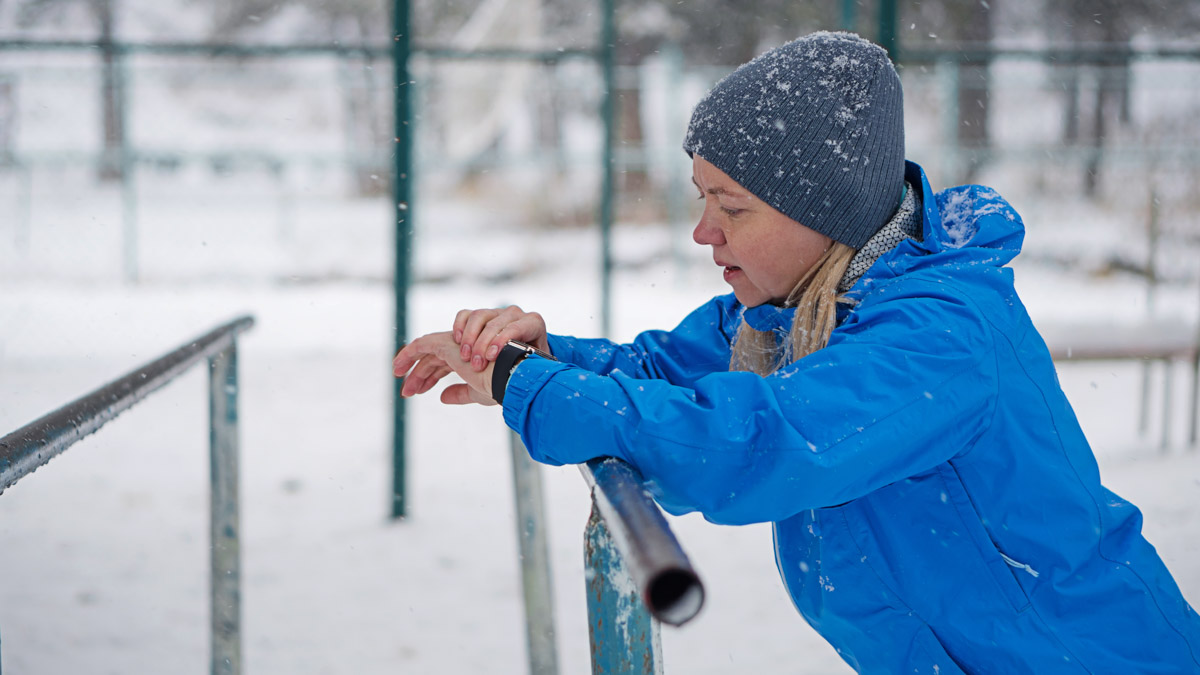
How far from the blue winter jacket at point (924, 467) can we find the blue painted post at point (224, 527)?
47.6 inches

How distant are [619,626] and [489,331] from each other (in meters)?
0.41

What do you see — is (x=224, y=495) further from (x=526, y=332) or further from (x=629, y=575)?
(x=629, y=575)

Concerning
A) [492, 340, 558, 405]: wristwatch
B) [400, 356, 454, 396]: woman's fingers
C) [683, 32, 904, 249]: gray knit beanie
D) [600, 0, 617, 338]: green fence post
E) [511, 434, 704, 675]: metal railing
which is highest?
[600, 0, 617, 338]: green fence post

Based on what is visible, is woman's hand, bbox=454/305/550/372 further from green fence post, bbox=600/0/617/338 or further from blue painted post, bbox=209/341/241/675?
green fence post, bbox=600/0/617/338

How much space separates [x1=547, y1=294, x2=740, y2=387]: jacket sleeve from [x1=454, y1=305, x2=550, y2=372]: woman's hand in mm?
168

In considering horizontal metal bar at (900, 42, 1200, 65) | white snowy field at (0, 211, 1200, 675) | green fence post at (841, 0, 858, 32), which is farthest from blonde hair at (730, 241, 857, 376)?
horizontal metal bar at (900, 42, 1200, 65)

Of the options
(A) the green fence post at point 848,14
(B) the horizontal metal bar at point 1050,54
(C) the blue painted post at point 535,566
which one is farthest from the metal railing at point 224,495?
(B) the horizontal metal bar at point 1050,54

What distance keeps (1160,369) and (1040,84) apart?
3188mm

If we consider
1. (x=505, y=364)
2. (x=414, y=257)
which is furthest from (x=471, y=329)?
(x=414, y=257)

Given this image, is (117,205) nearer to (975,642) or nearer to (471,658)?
(471,658)

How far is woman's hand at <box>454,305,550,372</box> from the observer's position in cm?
106

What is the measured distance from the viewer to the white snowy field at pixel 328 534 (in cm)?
245

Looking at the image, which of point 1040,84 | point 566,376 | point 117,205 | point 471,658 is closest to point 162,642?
point 471,658

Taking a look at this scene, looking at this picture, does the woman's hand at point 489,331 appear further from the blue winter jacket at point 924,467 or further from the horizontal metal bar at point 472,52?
the horizontal metal bar at point 472,52
